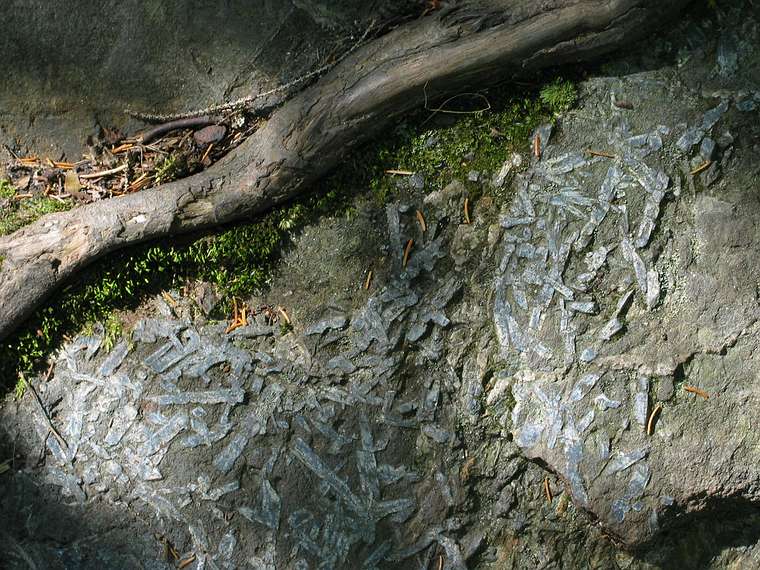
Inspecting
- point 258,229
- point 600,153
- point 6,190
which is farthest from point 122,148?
point 600,153

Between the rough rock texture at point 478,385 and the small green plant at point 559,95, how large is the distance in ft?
0.19

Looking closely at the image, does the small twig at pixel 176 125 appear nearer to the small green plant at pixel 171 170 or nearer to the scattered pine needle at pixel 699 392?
the small green plant at pixel 171 170

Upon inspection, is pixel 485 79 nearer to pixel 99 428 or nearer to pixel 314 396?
pixel 314 396

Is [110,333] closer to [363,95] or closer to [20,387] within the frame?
[20,387]

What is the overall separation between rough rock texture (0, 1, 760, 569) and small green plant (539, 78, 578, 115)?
58 mm

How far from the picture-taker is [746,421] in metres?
2.68

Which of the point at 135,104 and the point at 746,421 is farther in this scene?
the point at 135,104

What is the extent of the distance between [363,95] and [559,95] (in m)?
0.76

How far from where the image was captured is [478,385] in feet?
9.16

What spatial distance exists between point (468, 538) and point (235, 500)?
891 millimetres

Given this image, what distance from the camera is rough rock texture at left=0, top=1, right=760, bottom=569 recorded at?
2688 millimetres

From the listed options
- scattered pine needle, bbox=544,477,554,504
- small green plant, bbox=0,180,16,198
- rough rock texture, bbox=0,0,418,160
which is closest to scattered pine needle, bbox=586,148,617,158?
rough rock texture, bbox=0,0,418,160

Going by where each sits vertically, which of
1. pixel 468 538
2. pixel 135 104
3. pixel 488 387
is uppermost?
pixel 135 104

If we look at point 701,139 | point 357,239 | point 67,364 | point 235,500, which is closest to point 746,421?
point 701,139
